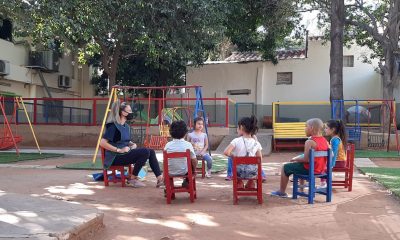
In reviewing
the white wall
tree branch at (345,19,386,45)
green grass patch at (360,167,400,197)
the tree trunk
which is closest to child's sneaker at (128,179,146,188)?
green grass patch at (360,167,400,197)

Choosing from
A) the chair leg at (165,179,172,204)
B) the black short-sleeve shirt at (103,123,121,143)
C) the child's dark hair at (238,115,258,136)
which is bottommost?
the chair leg at (165,179,172,204)

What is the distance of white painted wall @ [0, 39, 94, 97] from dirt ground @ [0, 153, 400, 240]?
16.1 metres

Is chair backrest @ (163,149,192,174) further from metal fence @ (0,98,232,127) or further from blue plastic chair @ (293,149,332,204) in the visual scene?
metal fence @ (0,98,232,127)

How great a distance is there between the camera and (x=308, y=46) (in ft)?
84.9

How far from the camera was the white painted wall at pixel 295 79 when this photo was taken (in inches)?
1001

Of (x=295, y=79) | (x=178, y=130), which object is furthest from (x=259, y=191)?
(x=295, y=79)

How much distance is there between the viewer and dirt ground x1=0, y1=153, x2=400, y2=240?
4.79 m

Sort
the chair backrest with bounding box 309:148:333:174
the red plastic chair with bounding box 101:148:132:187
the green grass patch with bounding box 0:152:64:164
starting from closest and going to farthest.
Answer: the chair backrest with bounding box 309:148:333:174
the red plastic chair with bounding box 101:148:132:187
the green grass patch with bounding box 0:152:64:164

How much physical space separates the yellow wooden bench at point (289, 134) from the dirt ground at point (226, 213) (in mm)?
9151

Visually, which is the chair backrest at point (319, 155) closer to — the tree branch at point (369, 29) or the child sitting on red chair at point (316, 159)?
the child sitting on red chair at point (316, 159)

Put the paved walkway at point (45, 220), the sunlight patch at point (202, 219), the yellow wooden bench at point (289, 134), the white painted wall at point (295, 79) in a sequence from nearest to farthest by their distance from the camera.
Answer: the paved walkway at point (45, 220), the sunlight patch at point (202, 219), the yellow wooden bench at point (289, 134), the white painted wall at point (295, 79)

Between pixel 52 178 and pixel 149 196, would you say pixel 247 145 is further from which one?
pixel 52 178

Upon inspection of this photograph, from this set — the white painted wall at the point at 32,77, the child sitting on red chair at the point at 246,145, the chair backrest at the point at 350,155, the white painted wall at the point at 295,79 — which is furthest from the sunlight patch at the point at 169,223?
the white painted wall at the point at 295,79

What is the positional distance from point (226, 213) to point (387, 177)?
16.4ft
